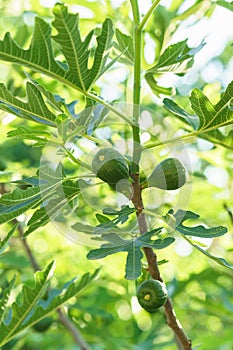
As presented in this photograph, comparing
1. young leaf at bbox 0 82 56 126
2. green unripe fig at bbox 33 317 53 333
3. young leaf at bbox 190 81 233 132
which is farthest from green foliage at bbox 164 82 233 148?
green unripe fig at bbox 33 317 53 333

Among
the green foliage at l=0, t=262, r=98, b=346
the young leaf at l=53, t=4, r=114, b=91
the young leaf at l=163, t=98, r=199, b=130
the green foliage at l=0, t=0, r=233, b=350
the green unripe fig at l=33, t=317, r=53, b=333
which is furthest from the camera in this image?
the green unripe fig at l=33, t=317, r=53, b=333

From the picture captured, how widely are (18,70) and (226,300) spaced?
4.20ft

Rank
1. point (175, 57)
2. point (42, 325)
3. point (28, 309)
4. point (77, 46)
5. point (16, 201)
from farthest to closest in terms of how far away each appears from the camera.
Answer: point (42, 325), point (28, 309), point (175, 57), point (16, 201), point (77, 46)

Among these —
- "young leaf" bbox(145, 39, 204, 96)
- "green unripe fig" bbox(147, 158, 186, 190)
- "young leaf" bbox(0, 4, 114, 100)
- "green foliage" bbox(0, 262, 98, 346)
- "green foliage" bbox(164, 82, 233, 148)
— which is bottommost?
"green foliage" bbox(0, 262, 98, 346)

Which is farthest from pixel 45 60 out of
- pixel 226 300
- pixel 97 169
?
pixel 226 300

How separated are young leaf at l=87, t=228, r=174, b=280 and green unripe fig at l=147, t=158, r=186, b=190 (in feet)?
0.53

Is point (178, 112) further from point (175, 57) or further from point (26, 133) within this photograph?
point (26, 133)

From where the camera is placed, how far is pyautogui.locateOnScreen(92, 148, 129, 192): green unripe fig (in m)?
1.33

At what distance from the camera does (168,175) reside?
4.53ft

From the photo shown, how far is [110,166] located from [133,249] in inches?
7.4

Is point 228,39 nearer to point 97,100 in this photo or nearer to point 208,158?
point 208,158

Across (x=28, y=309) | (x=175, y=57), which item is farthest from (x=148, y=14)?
(x=28, y=309)

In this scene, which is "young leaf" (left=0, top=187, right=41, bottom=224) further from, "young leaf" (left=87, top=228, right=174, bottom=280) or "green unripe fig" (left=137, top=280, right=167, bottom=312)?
"green unripe fig" (left=137, top=280, right=167, bottom=312)

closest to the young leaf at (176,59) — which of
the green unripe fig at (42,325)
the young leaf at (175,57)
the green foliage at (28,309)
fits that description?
the young leaf at (175,57)
